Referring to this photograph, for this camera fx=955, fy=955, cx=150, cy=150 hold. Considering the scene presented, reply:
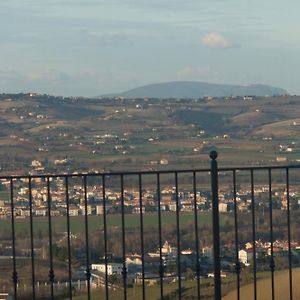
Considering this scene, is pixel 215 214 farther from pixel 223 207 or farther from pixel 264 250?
pixel 264 250

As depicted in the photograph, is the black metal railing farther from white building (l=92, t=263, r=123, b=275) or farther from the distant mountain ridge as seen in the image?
the distant mountain ridge

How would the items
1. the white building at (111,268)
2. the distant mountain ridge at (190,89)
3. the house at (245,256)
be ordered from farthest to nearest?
the distant mountain ridge at (190,89) < the house at (245,256) < the white building at (111,268)

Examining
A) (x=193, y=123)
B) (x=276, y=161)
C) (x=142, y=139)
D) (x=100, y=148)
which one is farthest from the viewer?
(x=193, y=123)

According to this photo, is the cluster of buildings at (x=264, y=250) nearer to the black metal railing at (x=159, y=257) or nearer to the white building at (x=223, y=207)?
the black metal railing at (x=159, y=257)

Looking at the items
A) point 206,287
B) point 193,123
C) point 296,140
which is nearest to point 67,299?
point 206,287

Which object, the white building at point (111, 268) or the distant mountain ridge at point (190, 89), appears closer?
the white building at point (111, 268)

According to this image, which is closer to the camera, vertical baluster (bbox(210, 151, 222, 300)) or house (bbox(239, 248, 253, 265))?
vertical baluster (bbox(210, 151, 222, 300))

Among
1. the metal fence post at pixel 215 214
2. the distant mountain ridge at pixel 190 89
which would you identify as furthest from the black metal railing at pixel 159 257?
the distant mountain ridge at pixel 190 89

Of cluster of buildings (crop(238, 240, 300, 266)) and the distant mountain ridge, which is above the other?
the distant mountain ridge

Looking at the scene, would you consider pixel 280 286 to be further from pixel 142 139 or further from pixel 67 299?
pixel 142 139

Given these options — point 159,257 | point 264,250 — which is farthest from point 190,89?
point 159,257

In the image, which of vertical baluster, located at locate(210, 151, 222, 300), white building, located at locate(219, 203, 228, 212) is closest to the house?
white building, located at locate(219, 203, 228, 212)
